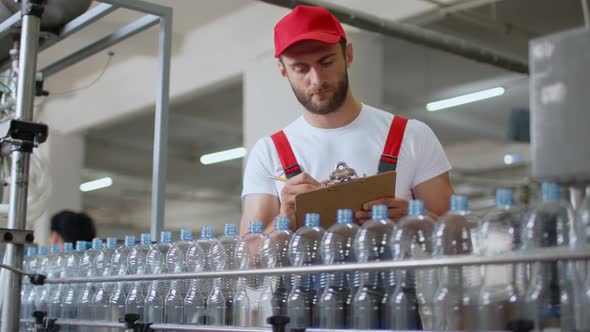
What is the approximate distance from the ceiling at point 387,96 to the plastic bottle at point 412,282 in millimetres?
4464

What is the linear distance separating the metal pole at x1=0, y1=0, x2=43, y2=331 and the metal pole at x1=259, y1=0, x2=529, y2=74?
2219 mm

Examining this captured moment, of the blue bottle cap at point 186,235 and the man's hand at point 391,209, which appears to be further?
the blue bottle cap at point 186,235

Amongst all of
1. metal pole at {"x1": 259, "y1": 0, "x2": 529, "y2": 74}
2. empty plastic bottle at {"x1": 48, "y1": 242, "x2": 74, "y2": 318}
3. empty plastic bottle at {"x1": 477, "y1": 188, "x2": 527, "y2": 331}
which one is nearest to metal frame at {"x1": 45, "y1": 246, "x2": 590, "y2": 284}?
empty plastic bottle at {"x1": 477, "y1": 188, "x2": 527, "y2": 331}

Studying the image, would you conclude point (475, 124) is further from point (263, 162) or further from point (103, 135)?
point (263, 162)

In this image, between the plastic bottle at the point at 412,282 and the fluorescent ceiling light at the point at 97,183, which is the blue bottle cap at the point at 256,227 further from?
the fluorescent ceiling light at the point at 97,183

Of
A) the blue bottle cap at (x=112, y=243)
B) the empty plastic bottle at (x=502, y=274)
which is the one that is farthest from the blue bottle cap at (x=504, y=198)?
the blue bottle cap at (x=112, y=243)

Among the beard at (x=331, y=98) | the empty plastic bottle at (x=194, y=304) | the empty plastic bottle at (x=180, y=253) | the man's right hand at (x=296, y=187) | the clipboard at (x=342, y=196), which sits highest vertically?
the beard at (x=331, y=98)

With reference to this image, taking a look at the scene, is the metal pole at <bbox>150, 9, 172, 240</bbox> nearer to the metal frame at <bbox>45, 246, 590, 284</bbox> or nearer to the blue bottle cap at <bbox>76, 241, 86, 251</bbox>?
the blue bottle cap at <bbox>76, 241, 86, 251</bbox>

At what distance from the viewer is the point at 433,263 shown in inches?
52.6

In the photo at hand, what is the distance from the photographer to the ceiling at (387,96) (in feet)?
21.8

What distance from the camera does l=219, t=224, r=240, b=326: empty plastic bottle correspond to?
1.96 metres

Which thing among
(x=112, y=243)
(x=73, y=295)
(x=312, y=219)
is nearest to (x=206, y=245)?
(x=112, y=243)

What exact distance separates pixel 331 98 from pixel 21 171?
3.30ft

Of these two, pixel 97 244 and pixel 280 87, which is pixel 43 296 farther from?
pixel 280 87
